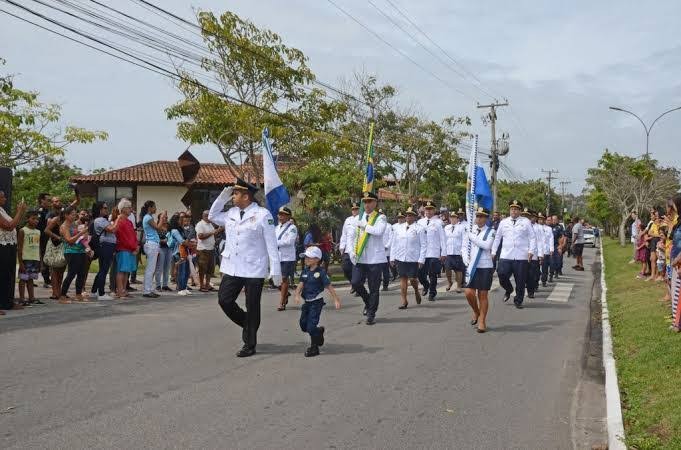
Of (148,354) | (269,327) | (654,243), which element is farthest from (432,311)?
(654,243)

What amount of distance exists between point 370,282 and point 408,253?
7.47 ft

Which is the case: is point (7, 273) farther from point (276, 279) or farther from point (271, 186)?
point (276, 279)

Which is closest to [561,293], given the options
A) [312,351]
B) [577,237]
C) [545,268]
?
[545,268]

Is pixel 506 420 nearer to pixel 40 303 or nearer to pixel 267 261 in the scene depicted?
pixel 267 261

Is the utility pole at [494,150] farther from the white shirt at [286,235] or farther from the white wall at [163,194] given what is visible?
the white shirt at [286,235]

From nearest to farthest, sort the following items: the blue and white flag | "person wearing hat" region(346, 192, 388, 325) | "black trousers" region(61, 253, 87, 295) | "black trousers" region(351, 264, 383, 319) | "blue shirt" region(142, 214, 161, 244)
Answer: the blue and white flag, "black trousers" region(351, 264, 383, 319), "person wearing hat" region(346, 192, 388, 325), "black trousers" region(61, 253, 87, 295), "blue shirt" region(142, 214, 161, 244)

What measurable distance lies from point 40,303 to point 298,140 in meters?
13.2

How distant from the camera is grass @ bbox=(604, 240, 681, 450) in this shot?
5195 mm

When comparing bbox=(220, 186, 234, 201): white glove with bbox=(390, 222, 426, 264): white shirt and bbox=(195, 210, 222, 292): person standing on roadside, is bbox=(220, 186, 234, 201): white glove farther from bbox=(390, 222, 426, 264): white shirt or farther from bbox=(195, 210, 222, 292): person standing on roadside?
bbox=(195, 210, 222, 292): person standing on roadside

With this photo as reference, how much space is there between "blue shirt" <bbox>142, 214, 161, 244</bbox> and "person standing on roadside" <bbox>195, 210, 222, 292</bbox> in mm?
1093

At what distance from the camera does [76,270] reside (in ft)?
40.2

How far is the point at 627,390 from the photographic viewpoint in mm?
6617

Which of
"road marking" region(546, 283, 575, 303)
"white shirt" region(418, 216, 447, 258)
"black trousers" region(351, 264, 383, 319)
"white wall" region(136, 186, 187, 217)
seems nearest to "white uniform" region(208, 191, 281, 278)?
"black trousers" region(351, 264, 383, 319)

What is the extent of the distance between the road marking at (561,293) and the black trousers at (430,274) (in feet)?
8.34
